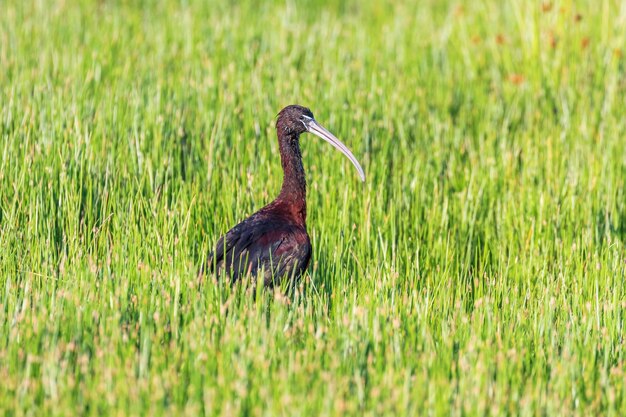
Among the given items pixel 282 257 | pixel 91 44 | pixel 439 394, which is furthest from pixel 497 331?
pixel 91 44

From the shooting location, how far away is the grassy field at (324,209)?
12.1ft

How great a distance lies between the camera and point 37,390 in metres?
3.53

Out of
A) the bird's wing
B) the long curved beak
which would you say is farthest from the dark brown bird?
the long curved beak

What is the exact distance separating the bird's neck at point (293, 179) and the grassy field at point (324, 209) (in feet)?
1.06

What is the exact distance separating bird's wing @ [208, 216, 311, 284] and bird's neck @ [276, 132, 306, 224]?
297 mm

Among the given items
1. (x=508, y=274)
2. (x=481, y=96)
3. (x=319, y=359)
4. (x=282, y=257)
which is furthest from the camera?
(x=481, y=96)

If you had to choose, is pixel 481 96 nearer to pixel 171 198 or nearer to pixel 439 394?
pixel 171 198

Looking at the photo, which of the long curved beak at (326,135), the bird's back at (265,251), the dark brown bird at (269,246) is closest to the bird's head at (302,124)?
the long curved beak at (326,135)

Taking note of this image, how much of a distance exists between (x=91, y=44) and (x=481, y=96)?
3426 mm

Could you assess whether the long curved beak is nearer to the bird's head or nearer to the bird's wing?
the bird's head

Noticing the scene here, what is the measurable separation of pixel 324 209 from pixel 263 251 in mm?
1045

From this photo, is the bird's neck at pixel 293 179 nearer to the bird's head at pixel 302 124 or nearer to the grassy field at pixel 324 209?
the bird's head at pixel 302 124

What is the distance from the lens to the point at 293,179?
528cm

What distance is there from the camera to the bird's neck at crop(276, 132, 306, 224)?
5199 millimetres
